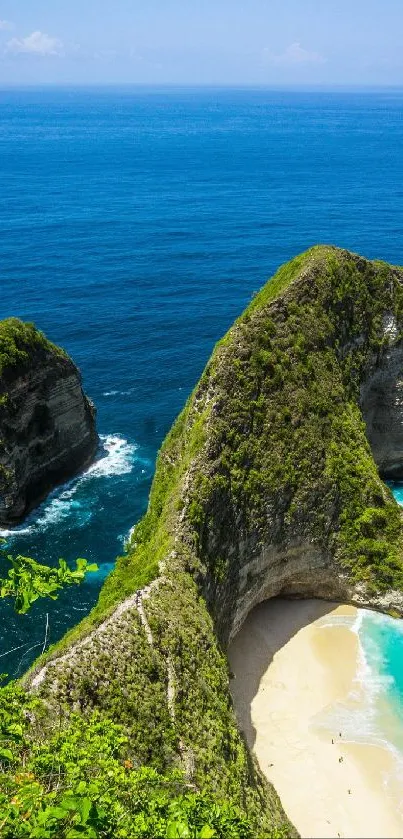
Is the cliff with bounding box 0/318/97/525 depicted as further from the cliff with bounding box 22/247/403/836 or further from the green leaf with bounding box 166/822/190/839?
the green leaf with bounding box 166/822/190/839

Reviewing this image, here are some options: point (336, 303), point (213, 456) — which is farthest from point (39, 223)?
point (213, 456)

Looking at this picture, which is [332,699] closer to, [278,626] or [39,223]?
[278,626]

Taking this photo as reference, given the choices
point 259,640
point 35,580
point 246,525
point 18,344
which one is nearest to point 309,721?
point 259,640

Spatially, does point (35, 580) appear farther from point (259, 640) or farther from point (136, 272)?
point (136, 272)

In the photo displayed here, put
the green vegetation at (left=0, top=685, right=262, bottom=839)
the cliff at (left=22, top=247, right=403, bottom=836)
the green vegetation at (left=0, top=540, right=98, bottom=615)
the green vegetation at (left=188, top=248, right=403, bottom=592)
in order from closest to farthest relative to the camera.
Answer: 1. the green vegetation at (left=0, top=685, right=262, bottom=839)
2. the green vegetation at (left=0, top=540, right=98, bottom=615)
3. the cliff at (left=22, top=247, right=403, bottom=836)
4. the green vegetation at (left=188, top=248, right=403, bottom=592)

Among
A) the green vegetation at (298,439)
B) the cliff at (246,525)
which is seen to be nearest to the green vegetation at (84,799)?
the cliff at (246,525)

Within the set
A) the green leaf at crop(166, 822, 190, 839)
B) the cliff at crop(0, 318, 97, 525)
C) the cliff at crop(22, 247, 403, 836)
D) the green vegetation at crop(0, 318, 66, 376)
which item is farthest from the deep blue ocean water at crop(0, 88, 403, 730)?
the green leaf at crop(166, 822, 190, 839)

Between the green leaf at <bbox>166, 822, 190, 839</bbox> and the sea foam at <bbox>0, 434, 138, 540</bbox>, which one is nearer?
the green leaf at <bbox>166, 822, 190, 839</bbox>
